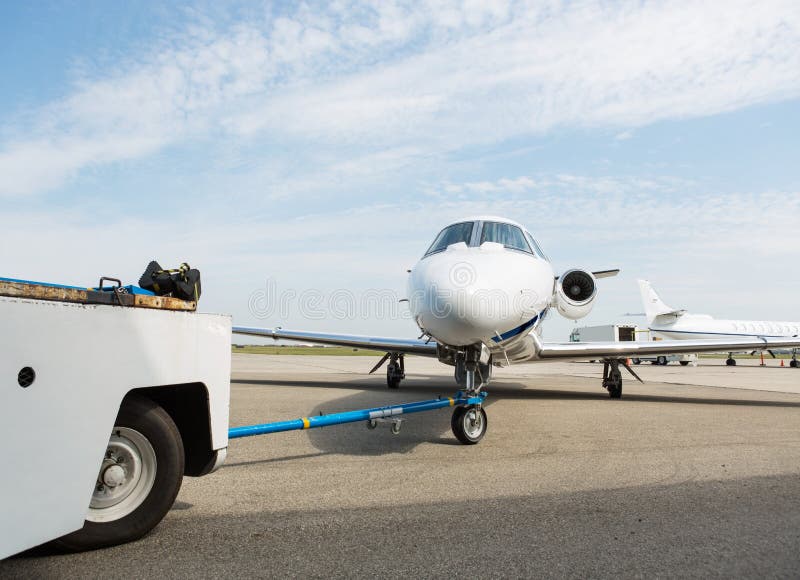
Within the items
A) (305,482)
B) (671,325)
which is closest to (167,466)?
(305,482)

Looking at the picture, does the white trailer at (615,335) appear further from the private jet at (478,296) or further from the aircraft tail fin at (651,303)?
the private jet at (478,296)

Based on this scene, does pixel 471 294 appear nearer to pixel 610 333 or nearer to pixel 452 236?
pixel 452 236

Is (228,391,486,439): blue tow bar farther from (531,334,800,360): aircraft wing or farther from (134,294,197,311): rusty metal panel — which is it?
(531,334,800,360): aircraft wing

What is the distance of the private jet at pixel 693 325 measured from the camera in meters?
42.1

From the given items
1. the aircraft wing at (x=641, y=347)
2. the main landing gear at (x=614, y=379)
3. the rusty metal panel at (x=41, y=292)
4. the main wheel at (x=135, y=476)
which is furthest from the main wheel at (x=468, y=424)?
the main landing gear at (x=614, y=379)

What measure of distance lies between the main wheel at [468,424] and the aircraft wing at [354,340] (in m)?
5.47

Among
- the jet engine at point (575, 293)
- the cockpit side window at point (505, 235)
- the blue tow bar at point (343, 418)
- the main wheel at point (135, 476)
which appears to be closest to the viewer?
the main wheel at point (135, 476)

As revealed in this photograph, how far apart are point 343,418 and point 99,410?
2575mm

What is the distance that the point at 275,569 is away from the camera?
2.71 meters

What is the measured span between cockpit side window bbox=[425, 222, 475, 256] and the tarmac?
2482mm

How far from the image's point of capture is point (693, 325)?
4288cm

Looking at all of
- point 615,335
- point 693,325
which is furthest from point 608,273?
point 693,325

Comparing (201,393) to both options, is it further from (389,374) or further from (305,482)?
(389,374)

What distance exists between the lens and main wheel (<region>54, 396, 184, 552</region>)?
2959 millimetres
